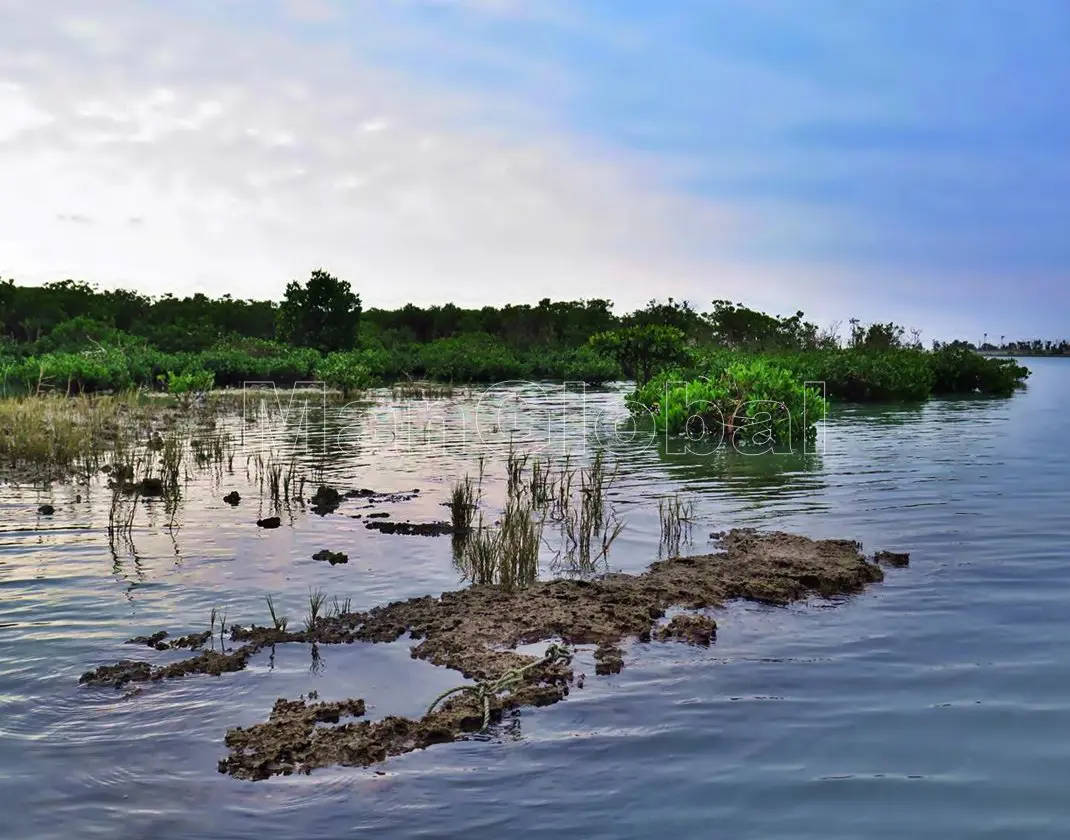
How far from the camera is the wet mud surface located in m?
5.03

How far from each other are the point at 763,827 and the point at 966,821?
0.97m

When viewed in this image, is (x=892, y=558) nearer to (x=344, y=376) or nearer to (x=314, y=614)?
(x=314, y=614)

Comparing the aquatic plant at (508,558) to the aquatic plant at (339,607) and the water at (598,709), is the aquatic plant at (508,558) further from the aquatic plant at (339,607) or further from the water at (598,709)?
the aquatic plant at (339,607)

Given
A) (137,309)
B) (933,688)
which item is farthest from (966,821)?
(137,309)

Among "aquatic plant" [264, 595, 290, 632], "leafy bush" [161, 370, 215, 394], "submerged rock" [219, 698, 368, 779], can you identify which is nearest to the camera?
"submerged rock" [219, 698, 368, 779]

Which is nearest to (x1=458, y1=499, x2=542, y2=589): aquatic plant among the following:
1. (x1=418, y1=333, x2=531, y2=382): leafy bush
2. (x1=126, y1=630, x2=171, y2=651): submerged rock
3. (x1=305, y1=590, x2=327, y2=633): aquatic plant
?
(x1=305, y1=590, x2=327, y2=633): aquatic plant

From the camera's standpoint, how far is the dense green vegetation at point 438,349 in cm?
2967

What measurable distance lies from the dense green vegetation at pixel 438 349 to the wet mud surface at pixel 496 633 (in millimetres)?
11254

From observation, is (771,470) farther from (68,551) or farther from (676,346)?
(676,346)

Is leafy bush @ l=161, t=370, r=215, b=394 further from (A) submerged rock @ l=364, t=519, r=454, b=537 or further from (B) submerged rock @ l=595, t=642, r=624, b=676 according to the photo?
(B) submerged rock @ l=595, t=642, r=624, b=676

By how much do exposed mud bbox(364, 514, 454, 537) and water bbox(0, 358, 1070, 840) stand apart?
Answer: 22 centimetres

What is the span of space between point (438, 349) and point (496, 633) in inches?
1827

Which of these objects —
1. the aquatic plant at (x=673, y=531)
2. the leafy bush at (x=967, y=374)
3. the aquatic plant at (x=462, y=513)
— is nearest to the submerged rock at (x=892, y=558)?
the aquatic plant at (x=673, y=531)

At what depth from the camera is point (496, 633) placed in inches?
265
